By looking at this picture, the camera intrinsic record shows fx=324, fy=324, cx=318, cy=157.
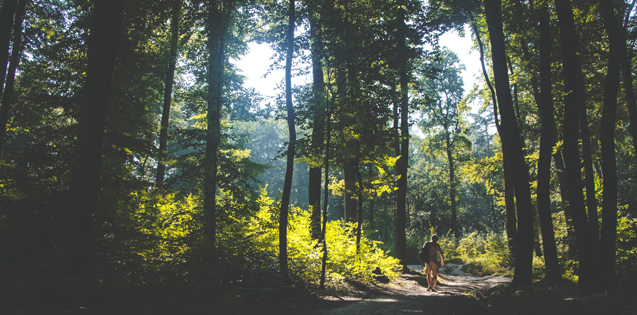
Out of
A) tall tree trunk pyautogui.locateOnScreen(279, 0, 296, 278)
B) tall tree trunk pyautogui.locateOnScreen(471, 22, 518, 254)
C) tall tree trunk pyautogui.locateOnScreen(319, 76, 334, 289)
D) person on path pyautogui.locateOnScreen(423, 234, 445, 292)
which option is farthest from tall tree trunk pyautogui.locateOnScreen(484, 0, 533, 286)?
tall tree trunk pyautogui.locateOnScreen(279, 0, 296, 278)

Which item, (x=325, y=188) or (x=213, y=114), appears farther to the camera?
(x=213, y=114)

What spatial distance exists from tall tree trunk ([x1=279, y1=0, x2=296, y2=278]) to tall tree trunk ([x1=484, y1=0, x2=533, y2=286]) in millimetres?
5947

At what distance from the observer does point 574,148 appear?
25.5 feet

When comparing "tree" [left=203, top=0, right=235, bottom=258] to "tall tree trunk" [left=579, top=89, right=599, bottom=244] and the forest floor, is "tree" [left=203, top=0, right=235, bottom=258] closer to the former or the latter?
the forest floor

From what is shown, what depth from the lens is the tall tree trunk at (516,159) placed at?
8477 millimetres

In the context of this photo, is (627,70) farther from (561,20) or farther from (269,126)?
(269,126)

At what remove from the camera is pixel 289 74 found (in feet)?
33.4

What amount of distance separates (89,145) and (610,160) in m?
11.6

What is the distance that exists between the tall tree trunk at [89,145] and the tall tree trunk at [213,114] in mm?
3564

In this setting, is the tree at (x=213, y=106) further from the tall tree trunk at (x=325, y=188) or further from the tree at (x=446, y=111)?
the tree at (x=446, y=111)

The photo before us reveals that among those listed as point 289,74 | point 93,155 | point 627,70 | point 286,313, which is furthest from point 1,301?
point 627,70

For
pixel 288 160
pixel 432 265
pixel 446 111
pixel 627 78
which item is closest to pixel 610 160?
pixel 627 78

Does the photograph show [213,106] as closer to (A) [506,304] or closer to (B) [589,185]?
(A) [506,304]

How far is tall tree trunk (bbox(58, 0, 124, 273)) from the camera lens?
604cm
